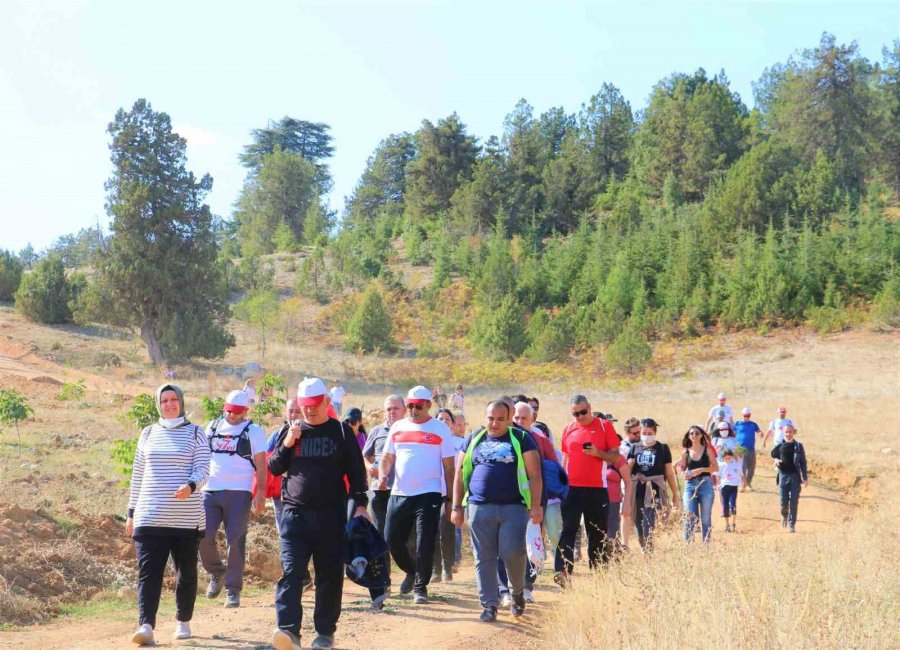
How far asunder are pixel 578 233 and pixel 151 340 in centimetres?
3154

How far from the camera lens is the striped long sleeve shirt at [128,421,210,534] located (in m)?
6.74

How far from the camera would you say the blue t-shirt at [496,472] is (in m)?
7.32

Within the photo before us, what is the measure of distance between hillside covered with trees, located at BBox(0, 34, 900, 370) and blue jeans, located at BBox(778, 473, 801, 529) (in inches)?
1155

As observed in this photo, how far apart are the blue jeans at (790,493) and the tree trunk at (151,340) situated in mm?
33348

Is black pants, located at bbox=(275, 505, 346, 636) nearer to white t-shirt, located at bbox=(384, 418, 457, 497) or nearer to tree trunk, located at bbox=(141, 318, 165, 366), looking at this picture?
white t-shirt, located at bbox=(384, 418, 457, 497)

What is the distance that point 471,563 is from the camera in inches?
502

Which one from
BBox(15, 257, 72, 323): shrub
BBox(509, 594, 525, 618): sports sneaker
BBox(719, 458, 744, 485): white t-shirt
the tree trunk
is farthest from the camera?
BBox(15, 257, 72, 323): shrub

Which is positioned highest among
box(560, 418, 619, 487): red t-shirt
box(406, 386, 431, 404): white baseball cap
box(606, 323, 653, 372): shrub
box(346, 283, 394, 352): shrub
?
box(346, 283, 394, 352): shrub

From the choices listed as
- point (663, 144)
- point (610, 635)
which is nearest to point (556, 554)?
point (610, 635)

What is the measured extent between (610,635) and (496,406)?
2025mm

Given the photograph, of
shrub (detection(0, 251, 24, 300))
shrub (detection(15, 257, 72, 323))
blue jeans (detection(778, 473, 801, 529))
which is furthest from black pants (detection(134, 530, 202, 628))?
shrub (detection(0, 251, 24, 300))

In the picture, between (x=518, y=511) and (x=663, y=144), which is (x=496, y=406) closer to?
(x=518, y=511)

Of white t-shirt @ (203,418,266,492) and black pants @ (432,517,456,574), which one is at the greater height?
white t-shirt @ (203,418,266,492)

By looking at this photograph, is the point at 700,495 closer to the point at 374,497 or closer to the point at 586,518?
the point at 586,518
